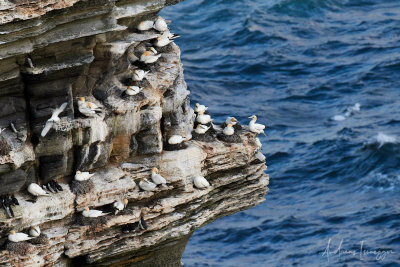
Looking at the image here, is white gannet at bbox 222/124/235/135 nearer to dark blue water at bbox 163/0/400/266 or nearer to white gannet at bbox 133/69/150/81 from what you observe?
white gannet at bbox 133/69/150/81

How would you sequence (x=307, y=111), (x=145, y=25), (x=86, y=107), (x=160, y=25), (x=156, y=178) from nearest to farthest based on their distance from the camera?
(x=86, y=107), (x=156, y=178), (x=145, y=25), (x=160, y=25), (x=307, y=111)

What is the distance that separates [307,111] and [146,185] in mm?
31914

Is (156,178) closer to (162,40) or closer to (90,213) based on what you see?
(90,213)

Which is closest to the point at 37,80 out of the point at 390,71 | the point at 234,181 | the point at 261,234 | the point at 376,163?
the point at 234,181

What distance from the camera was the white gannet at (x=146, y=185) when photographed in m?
27.5

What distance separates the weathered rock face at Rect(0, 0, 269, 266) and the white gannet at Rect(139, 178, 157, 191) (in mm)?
203

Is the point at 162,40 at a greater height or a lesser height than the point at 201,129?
greater

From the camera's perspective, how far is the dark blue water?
4672 centimetres

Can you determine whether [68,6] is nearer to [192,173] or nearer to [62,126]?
[62,126]

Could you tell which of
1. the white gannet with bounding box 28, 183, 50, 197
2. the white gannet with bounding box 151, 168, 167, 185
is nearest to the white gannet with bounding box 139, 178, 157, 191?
the white gannet with bounding box 151, 168, 167, 185

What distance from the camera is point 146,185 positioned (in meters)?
27.6

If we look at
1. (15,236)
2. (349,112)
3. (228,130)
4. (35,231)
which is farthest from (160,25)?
(349,112)

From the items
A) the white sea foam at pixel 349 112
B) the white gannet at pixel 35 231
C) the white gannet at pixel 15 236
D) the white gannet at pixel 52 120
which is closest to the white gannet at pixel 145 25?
the white gannet at pixel 52 120

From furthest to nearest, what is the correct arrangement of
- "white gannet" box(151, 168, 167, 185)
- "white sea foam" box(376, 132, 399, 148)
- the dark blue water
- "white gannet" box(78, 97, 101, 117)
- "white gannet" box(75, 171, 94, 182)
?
"white sea foam" box(376, 132, 399, 148)
the dark blue water
"white gannet" box(151, 168, 167, 185)
"white gannet" box(75, 171, 94, 182)
"white gannet" box(78, 97, 101, 117)
